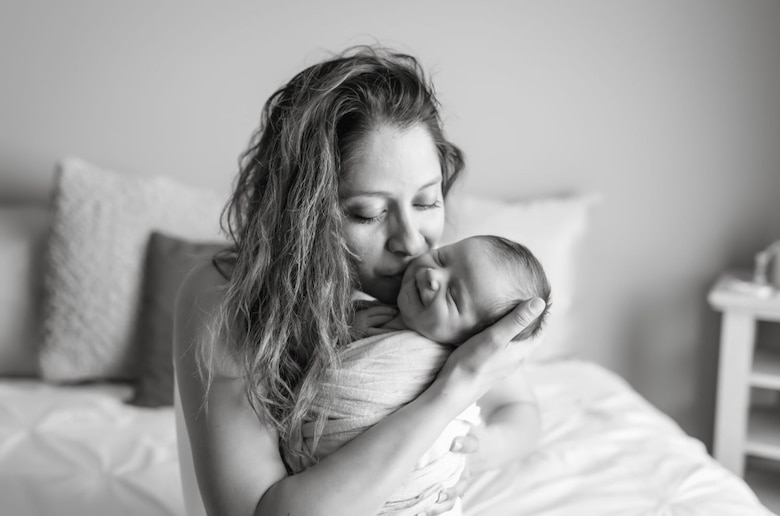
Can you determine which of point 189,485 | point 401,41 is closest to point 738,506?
point 189,485

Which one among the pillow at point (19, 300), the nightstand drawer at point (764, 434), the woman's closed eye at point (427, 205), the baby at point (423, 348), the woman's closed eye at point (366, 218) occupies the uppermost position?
the woman's closed eye at point (427, 205)

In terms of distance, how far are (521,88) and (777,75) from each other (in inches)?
32.4

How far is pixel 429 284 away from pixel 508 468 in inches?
26.7

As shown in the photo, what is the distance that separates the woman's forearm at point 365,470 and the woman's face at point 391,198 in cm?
27

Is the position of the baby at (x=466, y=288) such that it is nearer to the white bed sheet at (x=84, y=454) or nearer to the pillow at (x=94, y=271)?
the white bed sheet at (x=84, y=454)

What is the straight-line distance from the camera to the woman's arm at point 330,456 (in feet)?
3.51

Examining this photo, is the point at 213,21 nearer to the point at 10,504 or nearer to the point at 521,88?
the point at 521,88

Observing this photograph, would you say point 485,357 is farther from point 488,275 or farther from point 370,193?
point 370,193

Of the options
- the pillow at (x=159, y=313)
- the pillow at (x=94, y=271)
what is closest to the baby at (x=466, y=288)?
the pillow at (x=159, y=313)

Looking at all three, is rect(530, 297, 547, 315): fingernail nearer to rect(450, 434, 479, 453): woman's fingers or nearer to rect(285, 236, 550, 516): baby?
rect(285, 236, 550, 516): baby

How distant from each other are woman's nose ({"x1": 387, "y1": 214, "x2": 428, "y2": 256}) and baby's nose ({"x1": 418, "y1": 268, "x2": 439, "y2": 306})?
0.06 meters

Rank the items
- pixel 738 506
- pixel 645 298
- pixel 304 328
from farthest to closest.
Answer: pixel 645 298
pixel 738 506
pixel 304 328

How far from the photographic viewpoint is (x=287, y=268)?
1232 millimetres

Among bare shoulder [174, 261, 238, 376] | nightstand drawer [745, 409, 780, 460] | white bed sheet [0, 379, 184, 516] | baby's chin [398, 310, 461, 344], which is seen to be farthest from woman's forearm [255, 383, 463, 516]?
nightstand drawer [745, 409, 780, 460]
